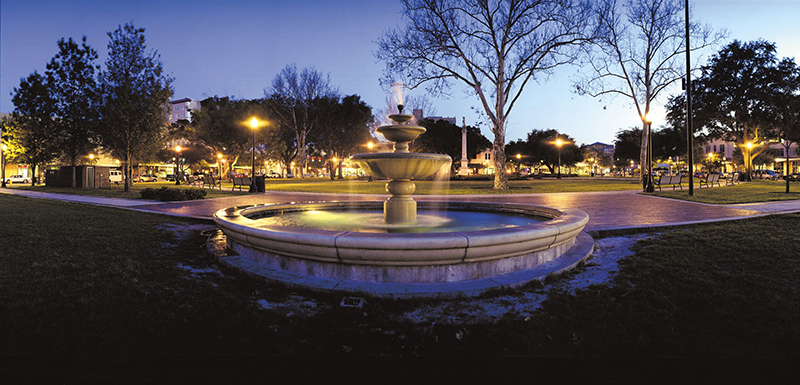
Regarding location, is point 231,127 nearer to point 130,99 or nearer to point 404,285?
point 130,99

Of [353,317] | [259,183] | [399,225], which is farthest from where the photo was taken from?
[259,183]

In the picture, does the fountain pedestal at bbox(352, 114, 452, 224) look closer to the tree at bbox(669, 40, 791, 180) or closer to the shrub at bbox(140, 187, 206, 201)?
the shrub at bbox(140, 187, 206, 201)

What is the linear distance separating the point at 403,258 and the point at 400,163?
2.62m

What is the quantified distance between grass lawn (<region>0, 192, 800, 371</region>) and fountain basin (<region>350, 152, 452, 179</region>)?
2.74 meters

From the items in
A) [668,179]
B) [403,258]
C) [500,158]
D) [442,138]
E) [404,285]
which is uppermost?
[442,138]

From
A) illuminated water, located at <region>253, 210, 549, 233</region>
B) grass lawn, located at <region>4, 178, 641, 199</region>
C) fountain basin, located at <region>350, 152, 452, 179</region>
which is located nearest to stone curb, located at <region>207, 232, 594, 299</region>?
illuminated water, located at <region>253, 210, 549, 233</region>

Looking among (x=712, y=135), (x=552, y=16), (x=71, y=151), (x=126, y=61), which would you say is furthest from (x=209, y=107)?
(x=712, y=135)

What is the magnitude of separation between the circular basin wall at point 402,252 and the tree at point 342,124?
44784 millimetres

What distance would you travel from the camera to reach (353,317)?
3289mm

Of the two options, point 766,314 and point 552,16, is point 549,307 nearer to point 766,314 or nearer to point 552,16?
point 766,314

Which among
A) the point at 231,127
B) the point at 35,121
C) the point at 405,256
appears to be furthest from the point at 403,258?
the point at 231,127

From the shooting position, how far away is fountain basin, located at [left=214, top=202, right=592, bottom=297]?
3.79 m

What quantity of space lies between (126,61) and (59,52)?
8.83 meters

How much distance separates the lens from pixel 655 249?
5.74 metres
